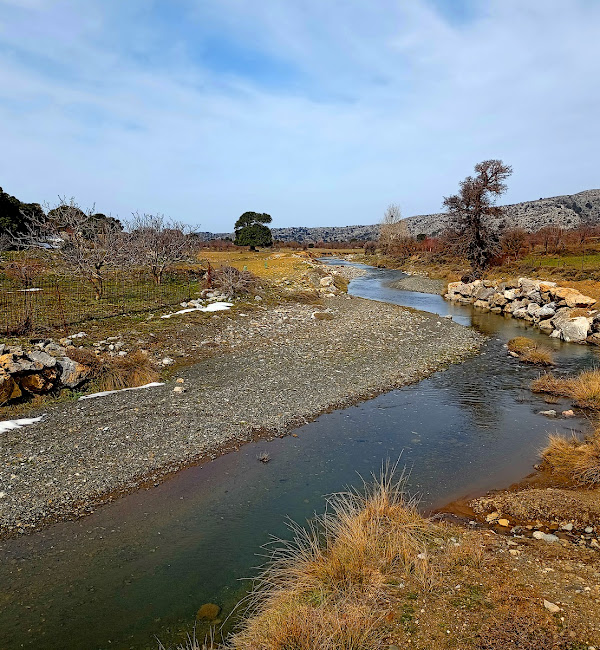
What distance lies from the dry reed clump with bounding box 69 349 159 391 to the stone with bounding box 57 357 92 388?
328 millimetres

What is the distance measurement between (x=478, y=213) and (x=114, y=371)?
35.7 metres

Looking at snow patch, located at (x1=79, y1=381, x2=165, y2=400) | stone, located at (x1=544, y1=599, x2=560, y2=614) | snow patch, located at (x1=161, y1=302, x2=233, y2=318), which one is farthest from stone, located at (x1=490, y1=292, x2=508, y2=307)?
stone, located at (x1=544, y1=599, x2=560, y2=614)

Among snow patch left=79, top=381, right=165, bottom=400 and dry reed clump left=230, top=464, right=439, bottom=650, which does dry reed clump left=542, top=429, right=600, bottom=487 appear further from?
snow patch left=79, top=381, right=165, bottom=400

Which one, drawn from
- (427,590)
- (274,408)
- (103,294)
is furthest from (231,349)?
(427,590)

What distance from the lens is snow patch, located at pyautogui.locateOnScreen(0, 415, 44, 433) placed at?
9535 millimetres

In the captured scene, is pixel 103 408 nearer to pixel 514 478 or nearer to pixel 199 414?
pixel 199 414

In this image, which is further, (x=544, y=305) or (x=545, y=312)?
(x=544, y=305)

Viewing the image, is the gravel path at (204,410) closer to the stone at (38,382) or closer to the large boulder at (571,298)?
the stone at (38,382)

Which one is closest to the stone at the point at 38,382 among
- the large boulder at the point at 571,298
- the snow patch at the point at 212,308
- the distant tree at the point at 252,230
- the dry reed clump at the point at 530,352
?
the snow patch at the point at 212,308

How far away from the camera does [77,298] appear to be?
22.3m

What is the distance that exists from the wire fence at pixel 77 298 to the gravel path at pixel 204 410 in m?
5.28

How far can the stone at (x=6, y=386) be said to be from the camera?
10538 millimetres

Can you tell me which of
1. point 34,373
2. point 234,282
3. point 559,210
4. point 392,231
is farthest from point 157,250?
point 559,210

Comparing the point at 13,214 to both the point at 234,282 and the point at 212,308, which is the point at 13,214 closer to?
the point at 234,282
